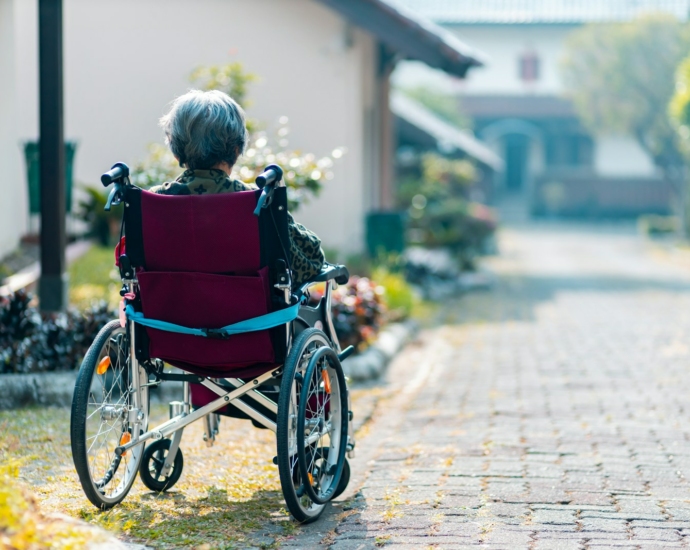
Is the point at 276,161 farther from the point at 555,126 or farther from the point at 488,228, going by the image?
the point at 555,126

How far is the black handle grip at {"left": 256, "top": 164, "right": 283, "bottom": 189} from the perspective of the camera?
12.3 feet

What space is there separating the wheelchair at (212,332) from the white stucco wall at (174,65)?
29.2 ft

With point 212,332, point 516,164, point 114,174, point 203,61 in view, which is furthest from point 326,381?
point 516,164

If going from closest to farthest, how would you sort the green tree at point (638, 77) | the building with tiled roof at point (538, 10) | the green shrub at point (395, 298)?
the green shrub at point (395, 298) < the green tree at point (638, 77) < the building with tiled roof at point (538, 10)

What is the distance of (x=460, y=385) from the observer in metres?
7.76

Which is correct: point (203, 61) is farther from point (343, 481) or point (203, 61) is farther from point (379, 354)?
point (343, 481)

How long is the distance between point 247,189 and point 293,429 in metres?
0.95

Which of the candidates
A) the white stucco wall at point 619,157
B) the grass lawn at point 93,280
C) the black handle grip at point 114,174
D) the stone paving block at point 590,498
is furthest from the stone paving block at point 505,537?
the white stucco wall at point 619,157

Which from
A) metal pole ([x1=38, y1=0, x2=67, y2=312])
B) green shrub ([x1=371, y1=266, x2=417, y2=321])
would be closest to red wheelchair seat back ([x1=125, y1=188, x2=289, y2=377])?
metal pole ([x1=38, y1=0, x2=67, y2=312])

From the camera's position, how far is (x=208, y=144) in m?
4.02

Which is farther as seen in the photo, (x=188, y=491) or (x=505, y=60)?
(x=505, y=60)

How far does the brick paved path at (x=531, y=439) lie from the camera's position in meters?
4.05

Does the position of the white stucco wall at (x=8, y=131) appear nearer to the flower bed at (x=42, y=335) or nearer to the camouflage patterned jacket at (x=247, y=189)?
the flower bed at (x=42, y=335)

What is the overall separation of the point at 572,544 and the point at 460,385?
3.94 m
